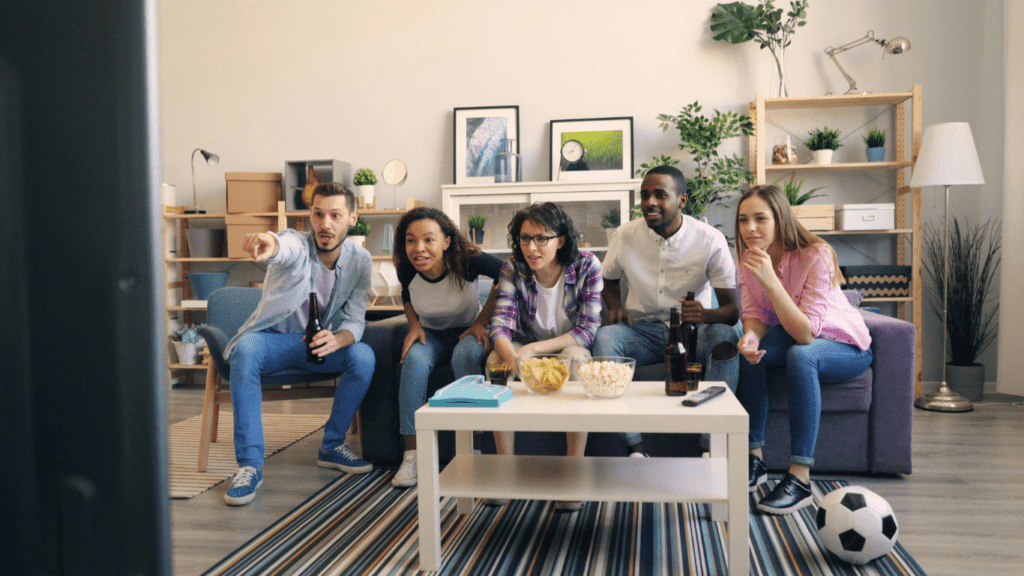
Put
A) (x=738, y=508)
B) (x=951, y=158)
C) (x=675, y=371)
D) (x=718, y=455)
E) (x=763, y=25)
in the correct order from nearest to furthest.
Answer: (x=738, y=508) → (x=675, y=371) → (x=718, y=455) → (x=951, y=158) → (x=763, y=25)

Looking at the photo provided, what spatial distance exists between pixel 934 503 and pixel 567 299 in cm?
127

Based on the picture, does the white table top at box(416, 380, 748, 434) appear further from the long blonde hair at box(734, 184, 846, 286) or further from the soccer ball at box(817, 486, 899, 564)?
the long blonde hair at box(734, 184, 846, 286)

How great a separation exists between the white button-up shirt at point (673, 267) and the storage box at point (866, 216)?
1499mm

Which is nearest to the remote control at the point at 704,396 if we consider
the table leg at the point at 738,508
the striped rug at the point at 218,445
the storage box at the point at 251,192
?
the table leg at the point at 738,508

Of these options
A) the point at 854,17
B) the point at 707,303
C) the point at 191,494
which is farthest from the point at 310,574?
the point at 854,17

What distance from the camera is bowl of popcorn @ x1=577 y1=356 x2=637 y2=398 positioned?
1.79 metres

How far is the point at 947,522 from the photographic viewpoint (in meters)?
1.94

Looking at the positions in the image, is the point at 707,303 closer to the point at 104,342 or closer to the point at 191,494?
the point at 191,494

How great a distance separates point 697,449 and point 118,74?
2346 millimetres

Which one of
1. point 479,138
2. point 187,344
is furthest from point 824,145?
point 187,344

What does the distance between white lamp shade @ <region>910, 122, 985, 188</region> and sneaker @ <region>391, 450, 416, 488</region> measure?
281 centimetres

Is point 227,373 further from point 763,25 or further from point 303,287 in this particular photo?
point 763,25

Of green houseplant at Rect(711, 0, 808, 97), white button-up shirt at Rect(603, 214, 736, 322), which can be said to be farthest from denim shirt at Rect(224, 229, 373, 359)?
green houseplant at Rect(711, 0, 808, 97)

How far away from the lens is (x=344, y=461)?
2.51m
